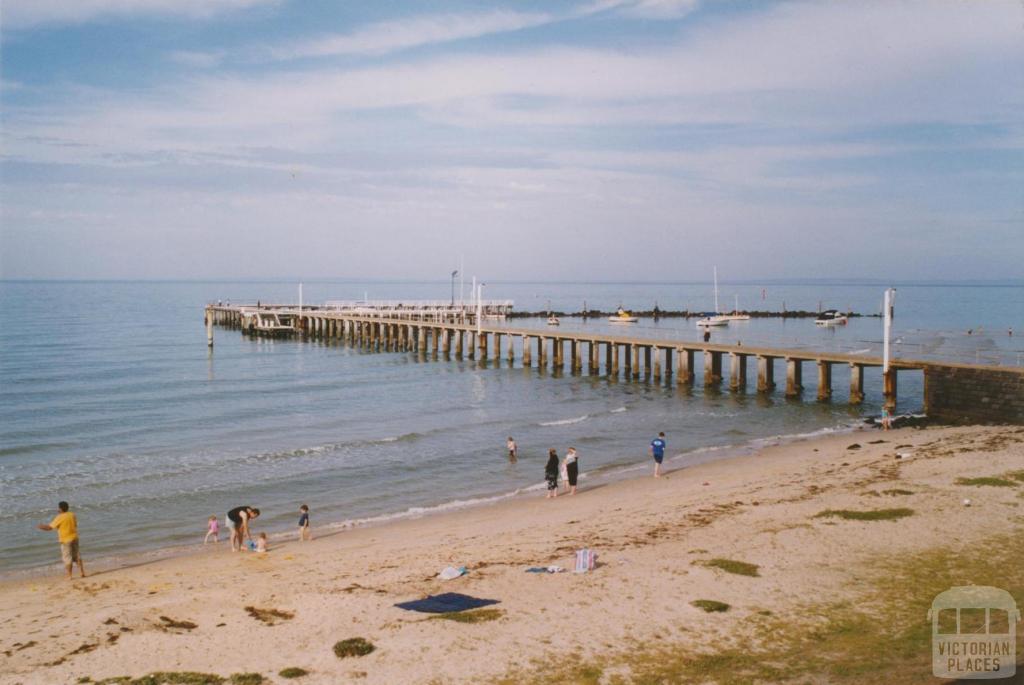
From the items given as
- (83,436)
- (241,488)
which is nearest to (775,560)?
(241,488)

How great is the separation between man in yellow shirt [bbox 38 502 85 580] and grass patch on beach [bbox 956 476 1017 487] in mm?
17153

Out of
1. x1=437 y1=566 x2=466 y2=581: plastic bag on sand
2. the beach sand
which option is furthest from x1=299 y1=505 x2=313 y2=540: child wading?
x1=437 y1=566 x2=466 y2=581: plastic bag on sand

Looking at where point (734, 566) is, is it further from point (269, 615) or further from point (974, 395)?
point (974, 395)

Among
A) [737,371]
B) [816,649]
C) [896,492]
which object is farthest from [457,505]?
[737,371]

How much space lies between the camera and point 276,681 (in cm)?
885

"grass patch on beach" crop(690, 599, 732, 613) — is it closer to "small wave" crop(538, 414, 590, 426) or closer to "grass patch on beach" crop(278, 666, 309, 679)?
"grass patch on beach" crop(278, 666, 309, 679)

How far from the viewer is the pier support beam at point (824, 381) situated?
35.3m

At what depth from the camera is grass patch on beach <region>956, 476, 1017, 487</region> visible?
17.3 m

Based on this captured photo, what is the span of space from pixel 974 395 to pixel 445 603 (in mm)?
23729

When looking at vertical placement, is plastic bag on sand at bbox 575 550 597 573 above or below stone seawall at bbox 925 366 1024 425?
below

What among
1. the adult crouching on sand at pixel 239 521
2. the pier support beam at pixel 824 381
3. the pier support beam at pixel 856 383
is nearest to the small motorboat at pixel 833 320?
the pier support beam at pixel 824 381

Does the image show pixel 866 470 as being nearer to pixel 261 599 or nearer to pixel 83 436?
pixel 261 599

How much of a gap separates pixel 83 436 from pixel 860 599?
26.3m

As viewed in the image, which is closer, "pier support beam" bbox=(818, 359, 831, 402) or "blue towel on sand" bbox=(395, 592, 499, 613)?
"blue towel on sand" bbox=(395, 592, 499, 613)
